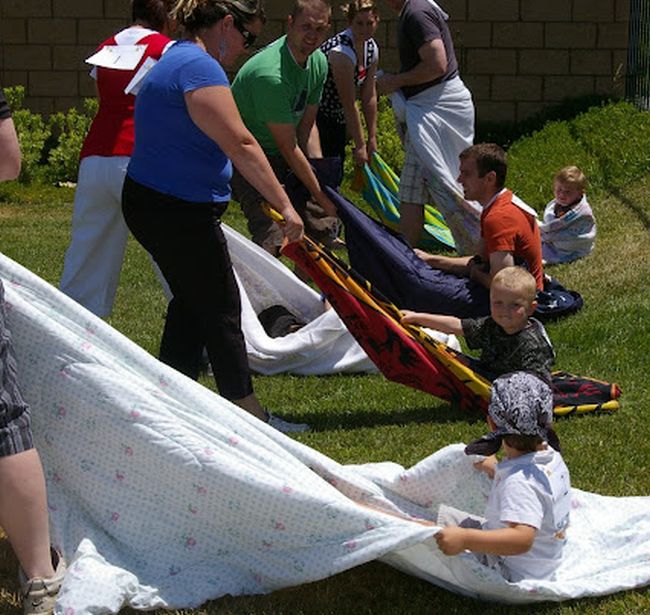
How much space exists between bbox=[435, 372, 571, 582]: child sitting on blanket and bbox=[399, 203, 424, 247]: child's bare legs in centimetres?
520

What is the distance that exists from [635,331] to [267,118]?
7.42 ft

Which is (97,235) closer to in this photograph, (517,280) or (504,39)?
(517,280)

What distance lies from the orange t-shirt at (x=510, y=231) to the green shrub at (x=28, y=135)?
826 cm

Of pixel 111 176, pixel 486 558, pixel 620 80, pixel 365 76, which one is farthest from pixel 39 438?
→ pixel 620 80

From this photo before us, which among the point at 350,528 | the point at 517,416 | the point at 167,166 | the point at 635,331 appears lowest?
the point at 635,331

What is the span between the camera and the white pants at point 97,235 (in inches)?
299

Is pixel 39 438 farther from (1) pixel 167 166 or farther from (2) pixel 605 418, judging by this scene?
(2) pixel 605 418

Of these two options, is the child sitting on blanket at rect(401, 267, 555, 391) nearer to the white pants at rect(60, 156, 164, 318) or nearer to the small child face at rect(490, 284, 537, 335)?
the small child face at rect(490, 284, 537, 335)

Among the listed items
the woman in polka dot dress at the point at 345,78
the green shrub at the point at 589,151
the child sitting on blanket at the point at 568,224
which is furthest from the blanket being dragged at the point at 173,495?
the green shrub at the point at 589,151

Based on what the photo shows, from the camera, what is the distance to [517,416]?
14.0 feet

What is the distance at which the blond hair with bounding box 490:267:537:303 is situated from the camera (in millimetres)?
5590

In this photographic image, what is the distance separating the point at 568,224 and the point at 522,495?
225 inches

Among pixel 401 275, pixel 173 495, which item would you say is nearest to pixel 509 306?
pixel 401 275

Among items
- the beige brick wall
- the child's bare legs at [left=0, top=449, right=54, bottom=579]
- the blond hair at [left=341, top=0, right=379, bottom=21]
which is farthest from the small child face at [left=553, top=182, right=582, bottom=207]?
the child's bare legs at [left=0, top=449, right=54, bottom=579]
